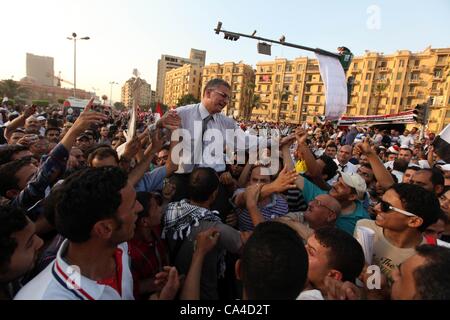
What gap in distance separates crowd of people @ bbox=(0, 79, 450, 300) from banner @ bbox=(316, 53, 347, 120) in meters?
2.89

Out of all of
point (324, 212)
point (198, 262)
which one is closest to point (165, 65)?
point (324, 212)

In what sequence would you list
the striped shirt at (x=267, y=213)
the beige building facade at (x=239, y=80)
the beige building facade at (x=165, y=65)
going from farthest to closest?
the beige building facade at (x=165, y=65) < the beige building facade at (x=239, y=80) < the striped shirt at (x=267, y=213)

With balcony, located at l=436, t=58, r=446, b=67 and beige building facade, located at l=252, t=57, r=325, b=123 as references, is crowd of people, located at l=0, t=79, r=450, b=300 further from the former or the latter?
beige building facade, located at l=252, t=57, r=325, b=123

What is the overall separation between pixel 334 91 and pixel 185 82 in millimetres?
101825

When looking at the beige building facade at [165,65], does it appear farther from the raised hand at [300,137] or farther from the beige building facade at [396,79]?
the raised hand at [300,137]

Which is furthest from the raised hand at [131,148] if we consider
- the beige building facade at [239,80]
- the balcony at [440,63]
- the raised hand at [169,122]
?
the beige building facade at [239,80]

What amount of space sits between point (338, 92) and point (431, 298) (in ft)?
19.3

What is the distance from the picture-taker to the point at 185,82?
4072 inches

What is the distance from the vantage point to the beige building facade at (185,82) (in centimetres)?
10131

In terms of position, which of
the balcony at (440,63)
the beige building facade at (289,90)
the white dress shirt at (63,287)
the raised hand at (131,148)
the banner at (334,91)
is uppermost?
the balcony at (440,63)

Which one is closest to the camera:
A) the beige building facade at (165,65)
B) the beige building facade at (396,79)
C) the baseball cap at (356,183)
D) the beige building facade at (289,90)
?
the baseball cap at (356,183)

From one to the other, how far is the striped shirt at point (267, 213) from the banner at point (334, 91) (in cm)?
399

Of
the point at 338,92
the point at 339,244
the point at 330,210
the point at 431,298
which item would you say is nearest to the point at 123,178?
the point at 339,244

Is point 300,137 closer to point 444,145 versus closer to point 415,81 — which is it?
point 444,145
